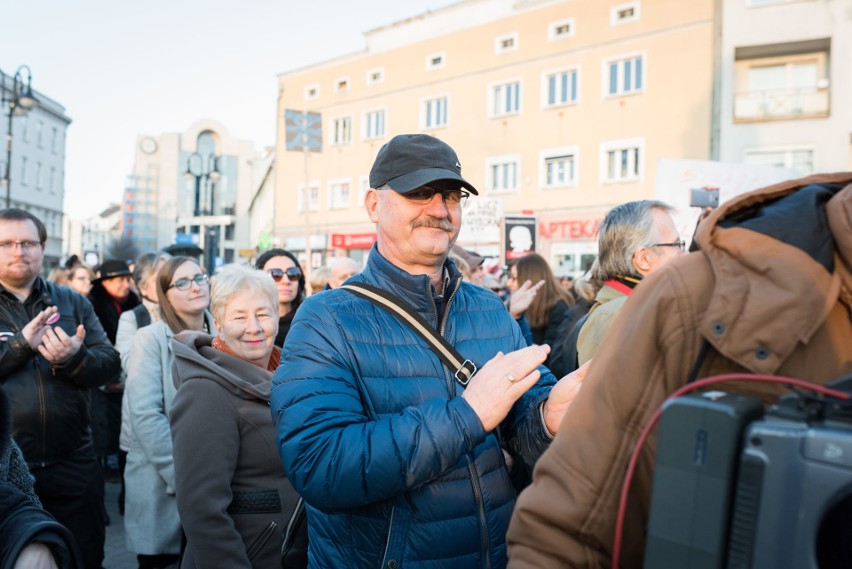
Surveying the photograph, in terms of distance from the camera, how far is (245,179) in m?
73.2

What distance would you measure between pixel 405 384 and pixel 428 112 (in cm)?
2862

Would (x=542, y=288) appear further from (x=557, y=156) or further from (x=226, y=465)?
(x=557, y=156)

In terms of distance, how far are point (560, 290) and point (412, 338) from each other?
14.5 feet

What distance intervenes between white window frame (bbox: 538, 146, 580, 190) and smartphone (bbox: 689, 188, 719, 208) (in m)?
18.4

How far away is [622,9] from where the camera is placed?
2358 centimetres

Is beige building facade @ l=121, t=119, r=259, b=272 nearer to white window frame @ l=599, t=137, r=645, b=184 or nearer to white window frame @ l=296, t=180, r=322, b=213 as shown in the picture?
white window frame @ l=296, t=180, r=322, b=213

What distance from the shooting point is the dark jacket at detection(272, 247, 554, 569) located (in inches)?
63.3

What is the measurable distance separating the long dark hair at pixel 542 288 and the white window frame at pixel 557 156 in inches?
755

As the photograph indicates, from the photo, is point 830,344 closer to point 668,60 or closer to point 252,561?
point 252,561

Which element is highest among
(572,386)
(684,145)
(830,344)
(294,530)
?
(684,145)

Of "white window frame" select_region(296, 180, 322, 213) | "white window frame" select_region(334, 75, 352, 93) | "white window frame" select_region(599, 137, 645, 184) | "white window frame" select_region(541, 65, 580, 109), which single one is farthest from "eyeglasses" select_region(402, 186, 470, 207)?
"white window frame" select_region(334, 75, 352, 93)

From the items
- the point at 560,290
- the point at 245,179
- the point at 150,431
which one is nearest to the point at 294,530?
the point at 150,431

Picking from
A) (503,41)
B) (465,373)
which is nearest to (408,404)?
(465,373)

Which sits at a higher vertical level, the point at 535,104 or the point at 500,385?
the point at 535,104
